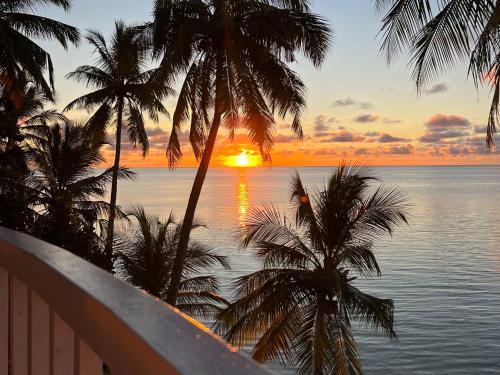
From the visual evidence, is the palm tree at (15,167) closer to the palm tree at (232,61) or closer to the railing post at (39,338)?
the palm tree at (232,61)

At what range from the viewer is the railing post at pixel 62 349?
1.17m

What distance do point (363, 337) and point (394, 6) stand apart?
24.5 metres

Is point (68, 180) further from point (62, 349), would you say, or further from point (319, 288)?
point (62, 349)

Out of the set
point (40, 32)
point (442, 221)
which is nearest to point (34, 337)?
point (40, 32)

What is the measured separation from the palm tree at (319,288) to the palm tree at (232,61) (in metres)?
2.48

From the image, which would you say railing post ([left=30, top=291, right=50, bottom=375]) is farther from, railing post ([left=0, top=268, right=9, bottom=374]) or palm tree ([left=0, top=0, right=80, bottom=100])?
palm tree ([left=0, top=0, right=80, bottom=100])

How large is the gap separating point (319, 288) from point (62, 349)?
14969mm

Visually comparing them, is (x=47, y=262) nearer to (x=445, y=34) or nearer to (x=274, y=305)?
(x=445, y=34)

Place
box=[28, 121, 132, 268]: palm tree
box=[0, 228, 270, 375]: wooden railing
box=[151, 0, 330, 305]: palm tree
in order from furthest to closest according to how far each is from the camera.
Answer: box=[28, 121, 132, 268]: palm tree → box=[151, 0, 330, 305]: palm tree → box=[0, 228, 270, 375]: wooden railing

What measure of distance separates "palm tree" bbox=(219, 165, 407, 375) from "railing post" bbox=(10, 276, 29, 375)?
1338 cm

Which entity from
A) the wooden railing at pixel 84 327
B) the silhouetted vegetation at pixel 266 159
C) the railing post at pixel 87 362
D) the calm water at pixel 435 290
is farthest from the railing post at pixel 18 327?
the calm water at pixel 435 290

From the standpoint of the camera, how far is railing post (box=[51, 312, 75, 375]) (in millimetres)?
1171

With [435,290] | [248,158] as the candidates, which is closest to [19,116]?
[248,158]

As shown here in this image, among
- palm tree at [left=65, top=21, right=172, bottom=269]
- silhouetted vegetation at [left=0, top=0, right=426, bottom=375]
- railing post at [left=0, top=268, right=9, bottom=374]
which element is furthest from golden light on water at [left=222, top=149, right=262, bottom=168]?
railing post at [left=0, top=268, right=9, bottom=374]
